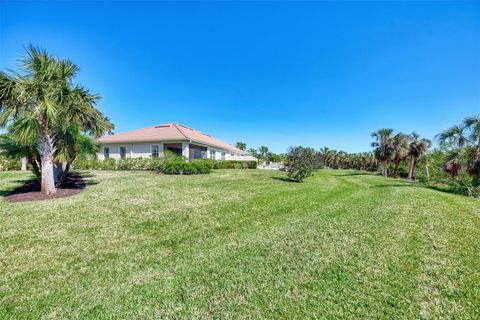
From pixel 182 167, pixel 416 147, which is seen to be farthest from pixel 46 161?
pixel 416 147

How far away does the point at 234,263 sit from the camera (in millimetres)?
3633

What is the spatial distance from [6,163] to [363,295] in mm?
25486

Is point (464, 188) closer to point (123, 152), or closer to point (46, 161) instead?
point (46, 161)

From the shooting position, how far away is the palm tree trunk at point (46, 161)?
7.91 m

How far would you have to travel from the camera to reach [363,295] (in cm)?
279

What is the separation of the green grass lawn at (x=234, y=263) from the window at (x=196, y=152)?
15022 mm

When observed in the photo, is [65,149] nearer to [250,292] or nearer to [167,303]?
[167,303]

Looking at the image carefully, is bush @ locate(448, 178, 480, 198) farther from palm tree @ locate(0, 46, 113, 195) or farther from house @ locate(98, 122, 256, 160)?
house @ locate(98, 122, 256, 160)

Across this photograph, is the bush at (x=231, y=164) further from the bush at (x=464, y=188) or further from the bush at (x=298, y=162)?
the bush at (x=464, y=188)

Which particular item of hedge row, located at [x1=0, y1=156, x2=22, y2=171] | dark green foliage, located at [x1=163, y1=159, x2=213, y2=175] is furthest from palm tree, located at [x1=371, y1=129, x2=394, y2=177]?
hedge row, located at [x1=0, y1=156, x2=22, y2=171]

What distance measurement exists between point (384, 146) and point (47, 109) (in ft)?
123

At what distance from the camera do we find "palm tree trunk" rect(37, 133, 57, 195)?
791 cm

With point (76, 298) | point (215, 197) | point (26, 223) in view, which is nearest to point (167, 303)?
point (76, 298)

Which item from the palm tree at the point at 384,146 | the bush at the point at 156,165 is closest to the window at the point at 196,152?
the bush at the point at 156,165
